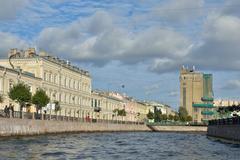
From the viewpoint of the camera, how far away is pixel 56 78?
4545 inches

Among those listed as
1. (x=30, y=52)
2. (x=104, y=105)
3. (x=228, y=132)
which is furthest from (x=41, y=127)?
(x=104, y=105)

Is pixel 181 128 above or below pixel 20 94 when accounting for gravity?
below

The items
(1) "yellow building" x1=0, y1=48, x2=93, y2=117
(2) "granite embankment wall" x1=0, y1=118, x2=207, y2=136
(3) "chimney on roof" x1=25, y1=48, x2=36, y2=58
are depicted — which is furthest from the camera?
(3) "chimney on roof" x1=25, y1=48, x2=36, y2=58

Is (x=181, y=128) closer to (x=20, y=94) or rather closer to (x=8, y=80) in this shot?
(x=8, y=80)

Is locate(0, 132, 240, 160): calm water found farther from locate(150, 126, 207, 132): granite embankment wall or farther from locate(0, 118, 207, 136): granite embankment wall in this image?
locate(150, 126, 207, 132): granite embankment wall

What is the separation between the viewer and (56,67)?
115562 mm

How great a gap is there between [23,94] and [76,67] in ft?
181

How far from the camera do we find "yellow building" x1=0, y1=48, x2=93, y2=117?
349 feet

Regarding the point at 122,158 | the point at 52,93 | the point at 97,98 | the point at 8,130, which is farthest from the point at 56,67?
the point at 122,158

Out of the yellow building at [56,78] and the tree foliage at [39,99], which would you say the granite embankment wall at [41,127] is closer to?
the tree foliage at [39,99]

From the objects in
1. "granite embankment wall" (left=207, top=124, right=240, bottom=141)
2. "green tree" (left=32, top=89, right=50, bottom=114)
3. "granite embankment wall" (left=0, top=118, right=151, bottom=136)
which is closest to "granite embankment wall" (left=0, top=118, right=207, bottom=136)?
"granite embankment wall" (left=0, top=118, right=151, bottom=136)

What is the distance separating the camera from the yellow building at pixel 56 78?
106m

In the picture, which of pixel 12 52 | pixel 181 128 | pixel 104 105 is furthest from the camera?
pixel 181 128

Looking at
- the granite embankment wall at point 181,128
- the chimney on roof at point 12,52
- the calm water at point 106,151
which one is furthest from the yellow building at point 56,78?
the calm water at point 106,151
